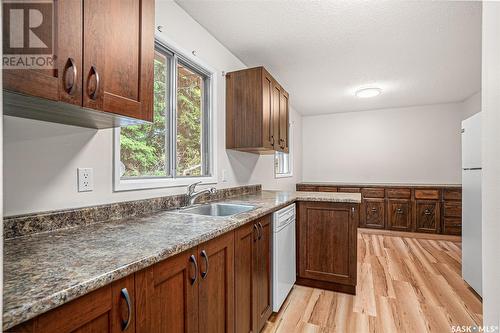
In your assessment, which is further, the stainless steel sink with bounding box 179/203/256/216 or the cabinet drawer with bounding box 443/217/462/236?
the cabinet drawer with bounding box 443/217/462/236

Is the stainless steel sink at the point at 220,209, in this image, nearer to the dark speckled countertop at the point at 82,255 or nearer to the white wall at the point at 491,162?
the dark speckled countertop at the point at 82,255

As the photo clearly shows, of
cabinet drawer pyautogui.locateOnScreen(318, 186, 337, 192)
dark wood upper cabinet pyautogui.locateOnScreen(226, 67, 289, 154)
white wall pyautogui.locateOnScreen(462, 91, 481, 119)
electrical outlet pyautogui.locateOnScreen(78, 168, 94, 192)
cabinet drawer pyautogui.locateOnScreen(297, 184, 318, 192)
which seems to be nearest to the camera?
electrical outlet pyautogui.locateOnScreen(78, 168, 94, 192)

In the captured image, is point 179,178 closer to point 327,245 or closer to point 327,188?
point 327,245

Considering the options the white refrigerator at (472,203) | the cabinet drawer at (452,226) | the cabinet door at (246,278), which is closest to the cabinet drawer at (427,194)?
the cabinet drawer at (452,226)

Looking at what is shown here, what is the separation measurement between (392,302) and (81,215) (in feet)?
8.28

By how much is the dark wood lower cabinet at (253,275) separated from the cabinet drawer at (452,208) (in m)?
3.98

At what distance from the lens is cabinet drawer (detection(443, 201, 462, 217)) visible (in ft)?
13.8

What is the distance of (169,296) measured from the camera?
0.92 m

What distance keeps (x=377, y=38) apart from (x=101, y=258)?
2.83 metres

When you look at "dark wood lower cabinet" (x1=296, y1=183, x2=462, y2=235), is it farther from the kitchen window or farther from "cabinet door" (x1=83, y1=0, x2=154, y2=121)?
"cabinet door" (x1=83, y1=0, x2=154, y2=121)

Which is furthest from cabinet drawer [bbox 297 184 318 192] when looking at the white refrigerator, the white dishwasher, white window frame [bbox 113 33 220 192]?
white window frame [bbox 113 33 220 192]

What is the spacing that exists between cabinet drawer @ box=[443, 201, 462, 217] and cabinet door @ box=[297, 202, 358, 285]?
3.01 m

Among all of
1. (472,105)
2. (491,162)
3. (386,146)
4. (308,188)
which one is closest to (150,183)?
(491,162)

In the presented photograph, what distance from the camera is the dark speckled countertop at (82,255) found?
22.3 inches
